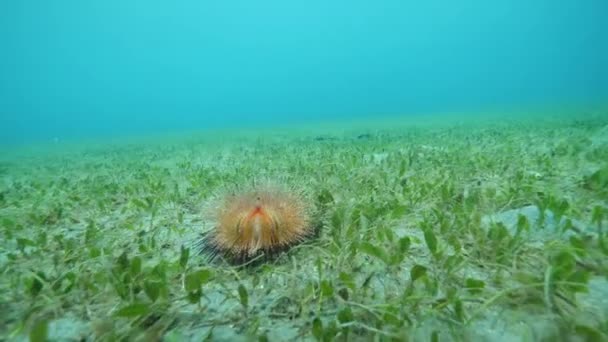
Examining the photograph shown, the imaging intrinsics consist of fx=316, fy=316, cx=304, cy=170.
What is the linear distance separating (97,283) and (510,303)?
7.13 feet

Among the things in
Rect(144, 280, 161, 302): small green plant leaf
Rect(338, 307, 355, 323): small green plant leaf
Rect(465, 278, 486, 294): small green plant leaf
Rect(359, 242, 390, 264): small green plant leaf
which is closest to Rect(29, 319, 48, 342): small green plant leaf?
Rect(144, 280, 161, 302): small green plant leaf

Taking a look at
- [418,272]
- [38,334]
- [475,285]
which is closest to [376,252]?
[418,272]

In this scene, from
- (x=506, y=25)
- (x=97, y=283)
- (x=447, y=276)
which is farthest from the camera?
(x=506, y=25)

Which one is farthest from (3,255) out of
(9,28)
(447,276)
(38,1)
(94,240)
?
(9,28)

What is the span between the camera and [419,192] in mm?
3170

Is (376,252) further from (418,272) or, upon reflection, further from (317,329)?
(317,329)

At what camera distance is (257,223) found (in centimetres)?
187

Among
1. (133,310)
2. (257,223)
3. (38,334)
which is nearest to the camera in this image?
(38,334)

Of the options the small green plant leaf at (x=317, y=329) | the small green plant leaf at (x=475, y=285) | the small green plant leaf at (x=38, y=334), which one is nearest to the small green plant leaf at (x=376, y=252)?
the small green plant leaf at (x=475, y=285)

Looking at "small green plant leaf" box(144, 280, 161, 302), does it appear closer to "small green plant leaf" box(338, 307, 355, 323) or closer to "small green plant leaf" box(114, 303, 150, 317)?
"small green plant leaf" box(114, 303, 150, 317)

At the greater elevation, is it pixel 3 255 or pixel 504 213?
pixel 504 213

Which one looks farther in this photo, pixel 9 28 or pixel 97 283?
pixel 9 28

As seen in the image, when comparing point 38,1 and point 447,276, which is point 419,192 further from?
point 38,1

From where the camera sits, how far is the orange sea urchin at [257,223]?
1893 millimetres
